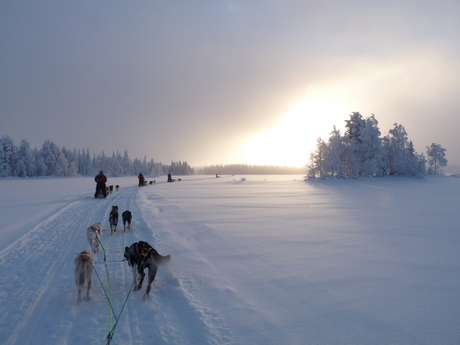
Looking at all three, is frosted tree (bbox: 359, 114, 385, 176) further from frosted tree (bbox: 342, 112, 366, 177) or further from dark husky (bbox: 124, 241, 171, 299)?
dark husky (bbox: 124, 241, 171, 299)

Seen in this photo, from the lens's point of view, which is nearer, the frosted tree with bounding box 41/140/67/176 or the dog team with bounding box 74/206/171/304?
the dog team with bounding box 74/206/171/304

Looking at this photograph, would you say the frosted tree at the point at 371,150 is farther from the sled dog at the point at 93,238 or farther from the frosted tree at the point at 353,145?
the sled dog at the point at 93,238

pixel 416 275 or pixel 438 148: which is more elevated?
pixel 438 148

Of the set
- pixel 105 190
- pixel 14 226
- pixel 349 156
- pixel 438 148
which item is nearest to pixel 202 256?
pixel 14 226

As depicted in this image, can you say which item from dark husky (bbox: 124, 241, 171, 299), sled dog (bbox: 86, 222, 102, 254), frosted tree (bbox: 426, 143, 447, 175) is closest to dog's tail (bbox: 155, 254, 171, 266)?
dark husky (bbox: 124, 241, 171, 299)

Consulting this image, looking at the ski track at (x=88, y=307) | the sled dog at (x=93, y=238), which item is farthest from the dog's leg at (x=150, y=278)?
the sled dog at (x=93, y=238)

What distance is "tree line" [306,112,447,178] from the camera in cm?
4088

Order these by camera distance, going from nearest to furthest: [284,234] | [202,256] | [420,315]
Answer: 1. [420,315]
2. [202,256]
3. [284,234]

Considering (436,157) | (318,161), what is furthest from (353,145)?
(436,157)

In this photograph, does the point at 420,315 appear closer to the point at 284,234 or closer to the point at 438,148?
the point at 284,234

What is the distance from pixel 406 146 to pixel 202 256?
48.5 m

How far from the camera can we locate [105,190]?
17859 millimetres

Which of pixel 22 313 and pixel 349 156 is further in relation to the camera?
pixel 349 156

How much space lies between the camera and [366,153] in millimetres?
41562
